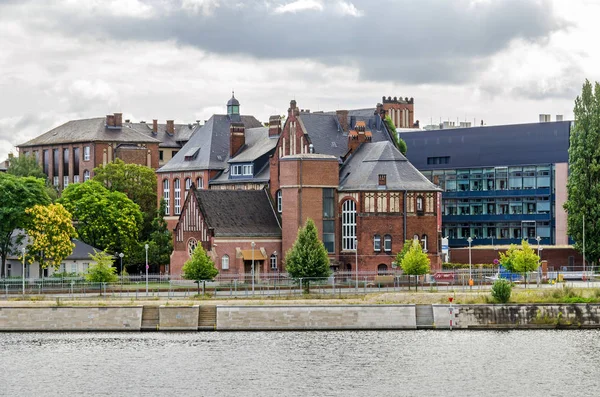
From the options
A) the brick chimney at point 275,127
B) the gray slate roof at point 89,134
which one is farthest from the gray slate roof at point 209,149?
the gray slate roof at point 89,134

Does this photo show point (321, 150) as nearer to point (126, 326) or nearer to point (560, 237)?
point (560, 237)

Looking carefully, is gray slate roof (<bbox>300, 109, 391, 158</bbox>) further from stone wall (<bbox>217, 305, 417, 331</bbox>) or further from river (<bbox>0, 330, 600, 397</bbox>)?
river (<bbox>0, 330, 600, 397</bbox>)

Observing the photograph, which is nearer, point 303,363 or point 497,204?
point 303,363

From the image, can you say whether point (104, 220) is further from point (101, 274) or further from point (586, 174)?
point (586, 174)

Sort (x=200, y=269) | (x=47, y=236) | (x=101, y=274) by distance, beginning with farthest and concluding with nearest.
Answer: (x=47, y=236) < (x=200, y=269) < (x=101, y=274)

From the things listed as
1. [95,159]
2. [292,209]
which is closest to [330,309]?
[292,209]

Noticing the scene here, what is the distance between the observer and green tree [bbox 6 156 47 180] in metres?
184

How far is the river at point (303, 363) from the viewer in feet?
241

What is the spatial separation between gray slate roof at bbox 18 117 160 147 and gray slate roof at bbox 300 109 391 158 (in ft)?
156

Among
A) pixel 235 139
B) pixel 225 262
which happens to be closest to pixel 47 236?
pixel 225 262

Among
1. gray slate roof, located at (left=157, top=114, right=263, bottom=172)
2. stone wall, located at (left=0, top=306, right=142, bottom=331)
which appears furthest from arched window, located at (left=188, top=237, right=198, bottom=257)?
stone wall, located at (left=0, top=306, right=142, bottom=331)

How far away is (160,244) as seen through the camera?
141 meters

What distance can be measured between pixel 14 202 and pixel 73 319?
27.3m

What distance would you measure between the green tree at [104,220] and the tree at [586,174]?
135 feet
